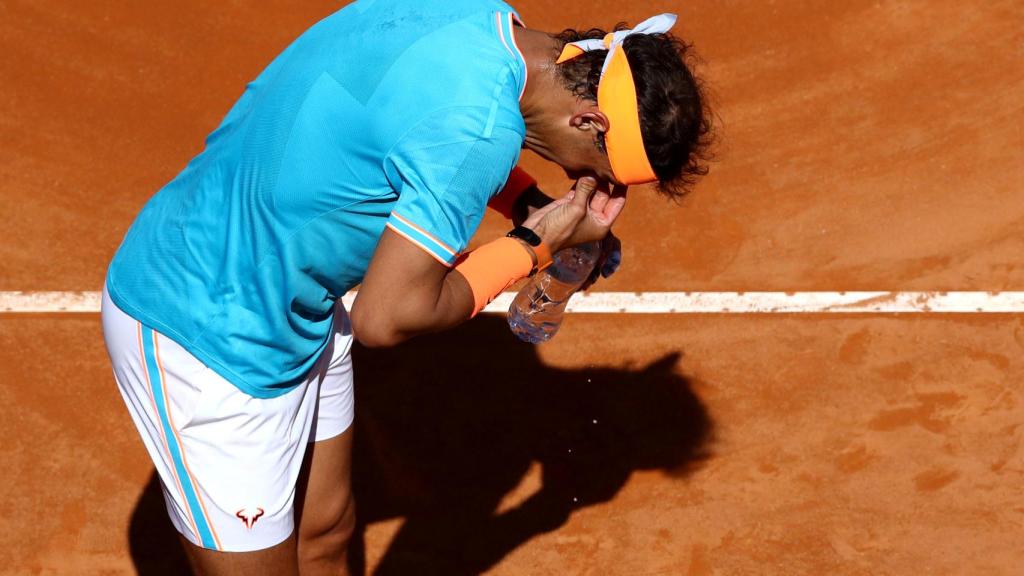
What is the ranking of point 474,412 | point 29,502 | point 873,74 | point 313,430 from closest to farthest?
point 313,430, point 29,502, point 474,412, point 873,74

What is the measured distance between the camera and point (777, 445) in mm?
5480

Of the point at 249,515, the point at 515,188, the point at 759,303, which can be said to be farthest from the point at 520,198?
the point at 759,303

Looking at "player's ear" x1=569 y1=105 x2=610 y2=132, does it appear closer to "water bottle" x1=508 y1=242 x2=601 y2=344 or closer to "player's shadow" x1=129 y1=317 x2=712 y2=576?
"water bottle" x1=508 y1=242 x2=601 y2=344

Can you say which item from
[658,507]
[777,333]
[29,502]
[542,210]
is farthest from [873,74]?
[29,502]

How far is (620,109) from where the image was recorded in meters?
3.23

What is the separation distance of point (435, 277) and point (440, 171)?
0.29 metres

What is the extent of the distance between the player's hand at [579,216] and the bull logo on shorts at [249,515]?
1.19 m

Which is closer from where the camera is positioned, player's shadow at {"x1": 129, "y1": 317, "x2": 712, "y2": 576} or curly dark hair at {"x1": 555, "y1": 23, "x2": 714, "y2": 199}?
curly dark hair at {"x1": 555, "y1": 23, "x2": 714, "y2": 199}

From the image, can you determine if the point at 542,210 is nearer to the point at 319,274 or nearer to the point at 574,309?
the point at 319,274

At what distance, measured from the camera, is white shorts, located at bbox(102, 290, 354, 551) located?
3.59m

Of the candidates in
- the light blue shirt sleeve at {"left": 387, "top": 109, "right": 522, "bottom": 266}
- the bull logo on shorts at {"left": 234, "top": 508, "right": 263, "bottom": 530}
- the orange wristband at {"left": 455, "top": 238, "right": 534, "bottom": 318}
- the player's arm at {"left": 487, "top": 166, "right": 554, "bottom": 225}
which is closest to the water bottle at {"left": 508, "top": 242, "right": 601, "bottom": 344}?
the player's arm at {"left": 487, "top": 166, "right": 554, "bottom": 225}

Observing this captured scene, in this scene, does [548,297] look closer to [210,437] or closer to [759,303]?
[210,437]

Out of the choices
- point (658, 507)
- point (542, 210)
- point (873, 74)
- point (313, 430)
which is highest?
point (542, 210)

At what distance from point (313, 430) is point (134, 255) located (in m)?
0.97
